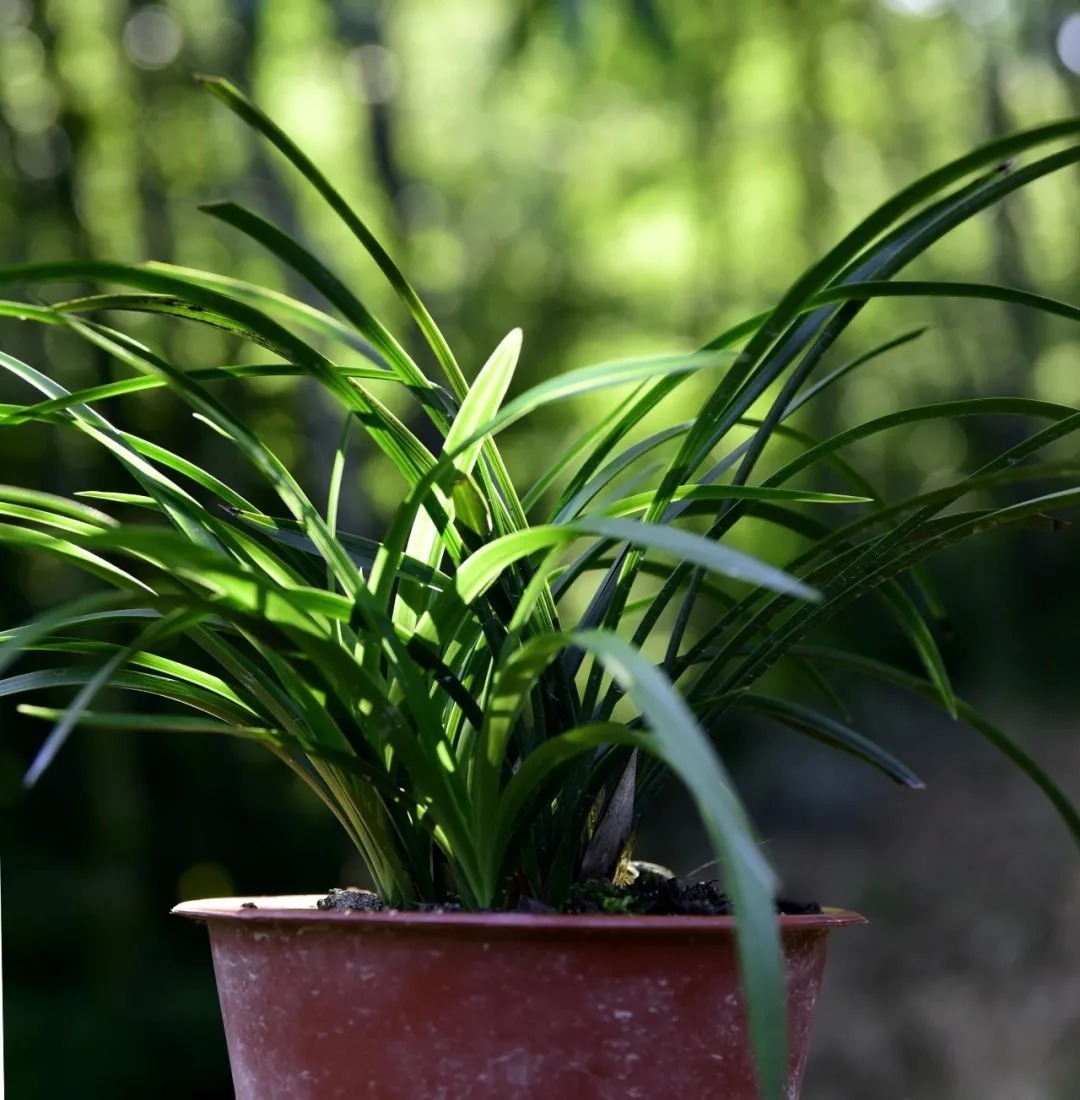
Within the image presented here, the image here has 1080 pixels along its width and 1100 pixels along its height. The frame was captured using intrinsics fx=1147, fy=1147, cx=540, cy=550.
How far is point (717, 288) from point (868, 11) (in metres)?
1.21

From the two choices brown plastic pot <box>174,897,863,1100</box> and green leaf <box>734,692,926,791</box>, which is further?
green leaf <box>734,692,926,791</box>

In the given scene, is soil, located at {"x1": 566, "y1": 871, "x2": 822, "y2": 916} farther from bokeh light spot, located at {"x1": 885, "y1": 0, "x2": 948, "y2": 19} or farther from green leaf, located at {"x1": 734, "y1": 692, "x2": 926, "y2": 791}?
bokeh light spot, located at {"x1": 885, "y1": 0, "x2": 948, "y2": 19}

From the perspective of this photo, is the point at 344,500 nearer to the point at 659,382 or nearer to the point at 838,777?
the point at 838,777

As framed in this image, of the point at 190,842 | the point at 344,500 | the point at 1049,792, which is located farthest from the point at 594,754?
the point at 190,842

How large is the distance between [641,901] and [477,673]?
0.14m

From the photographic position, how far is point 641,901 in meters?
0.51

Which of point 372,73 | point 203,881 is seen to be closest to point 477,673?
point 203,881

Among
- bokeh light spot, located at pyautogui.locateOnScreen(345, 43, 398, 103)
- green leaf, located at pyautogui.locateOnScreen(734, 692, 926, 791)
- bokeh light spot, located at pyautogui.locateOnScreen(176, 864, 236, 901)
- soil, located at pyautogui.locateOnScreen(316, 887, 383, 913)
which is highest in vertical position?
bokeh light spot, located at pyautogui.locateOnScreen(345, 43, 398, 103)

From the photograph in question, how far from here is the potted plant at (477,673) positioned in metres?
0.42

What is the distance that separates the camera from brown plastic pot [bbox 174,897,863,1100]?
0.43m

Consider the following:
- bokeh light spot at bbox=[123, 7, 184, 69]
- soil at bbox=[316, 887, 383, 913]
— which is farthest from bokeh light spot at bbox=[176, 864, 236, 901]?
soil at bbox=[316, 887, 383, 913]

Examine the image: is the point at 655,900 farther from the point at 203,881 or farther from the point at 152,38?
the point at 152,38

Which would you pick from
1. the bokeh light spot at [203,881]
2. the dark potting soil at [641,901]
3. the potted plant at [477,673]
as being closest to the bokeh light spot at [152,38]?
the bokeh light spot at [203,881]

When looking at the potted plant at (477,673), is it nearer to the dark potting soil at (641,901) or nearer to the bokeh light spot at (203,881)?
the dark potting soil at (641,901)
